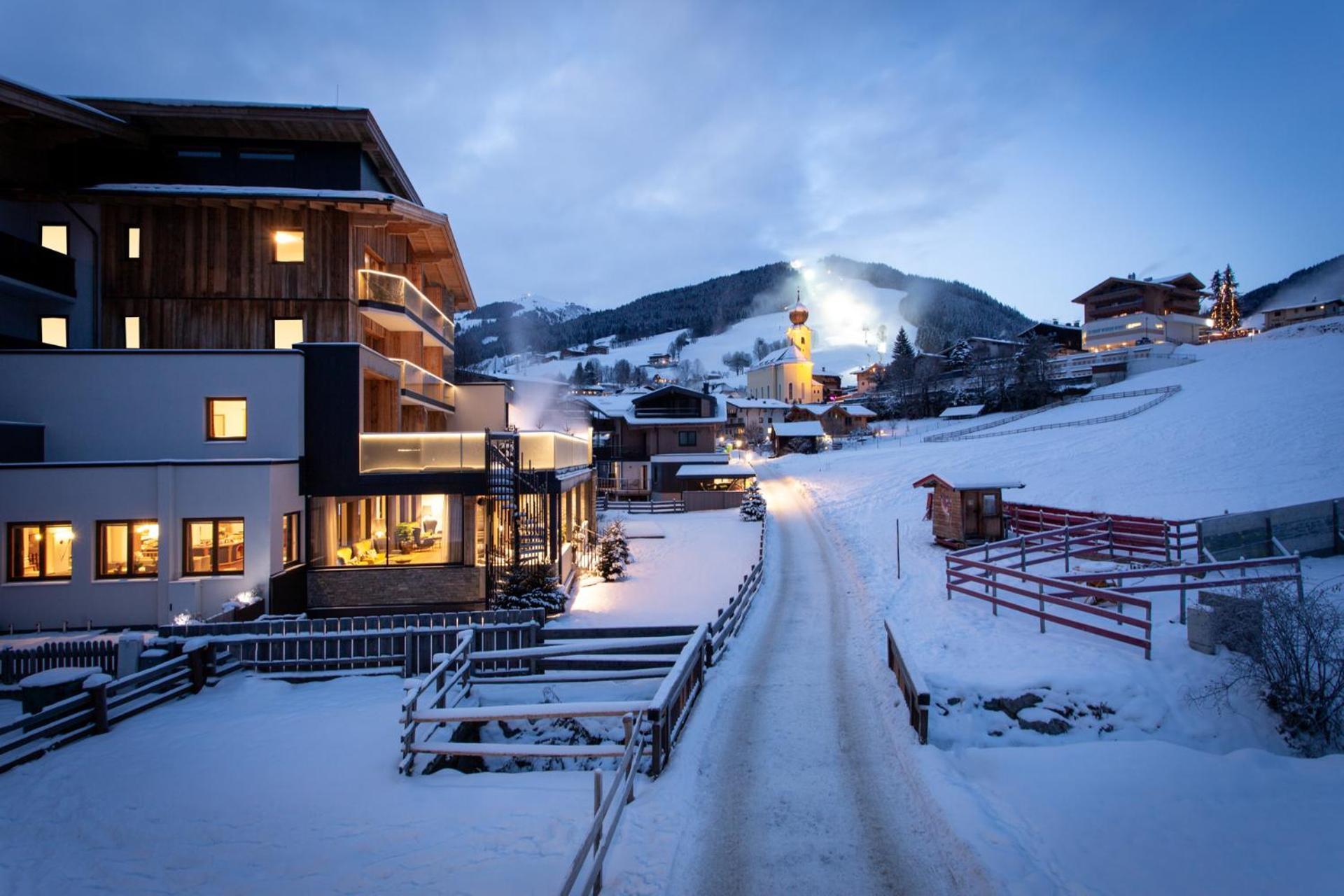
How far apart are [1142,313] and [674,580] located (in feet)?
287

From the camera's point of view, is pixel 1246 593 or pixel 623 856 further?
pixel 1246 593

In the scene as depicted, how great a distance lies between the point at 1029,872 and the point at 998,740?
4.51 metres

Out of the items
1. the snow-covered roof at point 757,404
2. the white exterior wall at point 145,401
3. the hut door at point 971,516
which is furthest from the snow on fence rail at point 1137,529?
the snow-covered roof at point 757,404

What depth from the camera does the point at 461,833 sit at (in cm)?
704

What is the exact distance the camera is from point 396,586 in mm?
17438

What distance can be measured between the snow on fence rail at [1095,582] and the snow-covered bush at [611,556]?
34.6 feet

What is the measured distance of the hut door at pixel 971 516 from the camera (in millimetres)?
23531

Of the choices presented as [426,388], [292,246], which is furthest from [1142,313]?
[292,246]

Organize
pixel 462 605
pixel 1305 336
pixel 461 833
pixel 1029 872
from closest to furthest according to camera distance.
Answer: pixel 1029 872 → pixel 461 833 → pixel 462 605 → pixel 1305 336

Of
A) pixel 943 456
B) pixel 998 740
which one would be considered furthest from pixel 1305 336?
pixel 998 740

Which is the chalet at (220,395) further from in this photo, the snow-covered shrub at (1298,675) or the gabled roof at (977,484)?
the snow-covered shrub at (1298,675)

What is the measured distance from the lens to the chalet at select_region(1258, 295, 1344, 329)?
8275 cm

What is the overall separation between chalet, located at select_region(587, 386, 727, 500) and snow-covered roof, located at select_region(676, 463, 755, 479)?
406 centimetres

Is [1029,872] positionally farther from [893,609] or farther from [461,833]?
[893,609]
